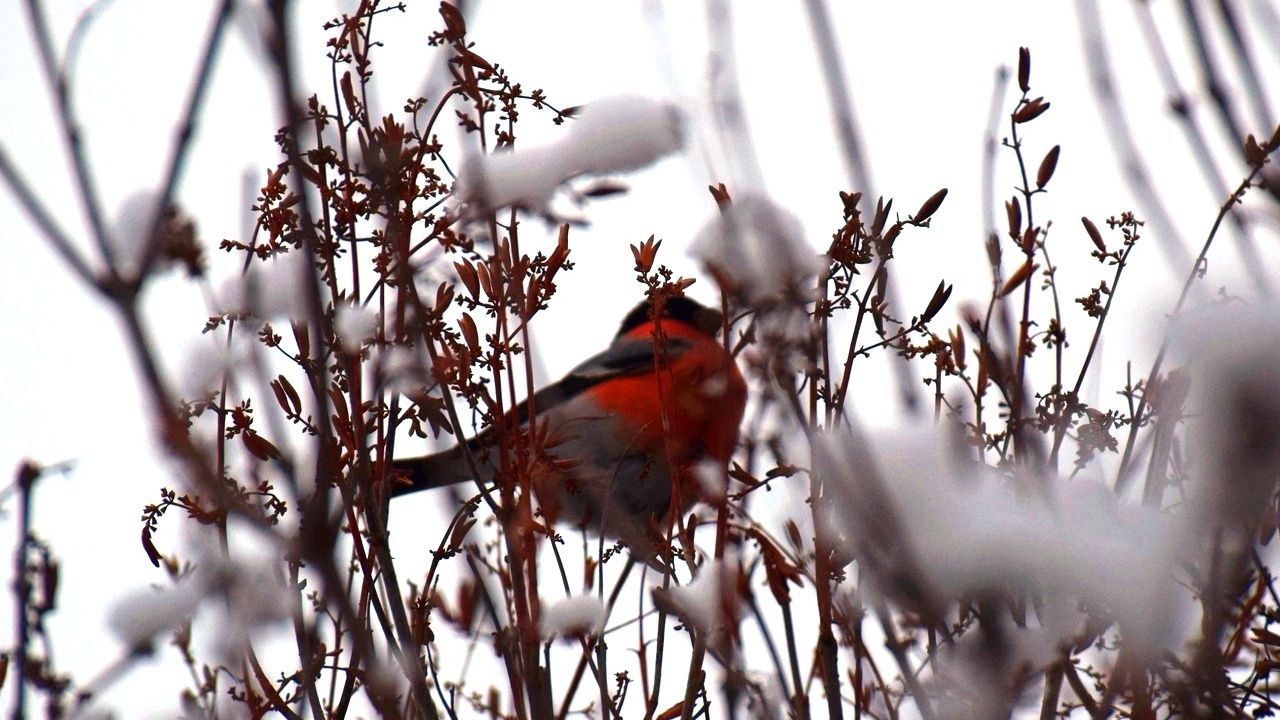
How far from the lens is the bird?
2.03 m

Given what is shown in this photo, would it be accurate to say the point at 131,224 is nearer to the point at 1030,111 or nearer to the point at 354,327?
the point at 354,327

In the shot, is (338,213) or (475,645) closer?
(338,213)

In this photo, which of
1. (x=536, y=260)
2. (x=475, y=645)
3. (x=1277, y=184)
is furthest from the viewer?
(x=475, y=645)

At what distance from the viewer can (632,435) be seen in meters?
4.64

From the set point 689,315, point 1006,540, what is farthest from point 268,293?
point 689,315

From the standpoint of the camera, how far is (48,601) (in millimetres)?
1447

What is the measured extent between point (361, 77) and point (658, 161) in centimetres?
56

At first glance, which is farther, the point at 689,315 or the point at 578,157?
the point at 689,315

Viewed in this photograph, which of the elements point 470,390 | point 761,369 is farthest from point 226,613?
point 761,369

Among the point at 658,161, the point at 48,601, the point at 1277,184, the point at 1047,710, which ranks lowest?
the point at 1047,710

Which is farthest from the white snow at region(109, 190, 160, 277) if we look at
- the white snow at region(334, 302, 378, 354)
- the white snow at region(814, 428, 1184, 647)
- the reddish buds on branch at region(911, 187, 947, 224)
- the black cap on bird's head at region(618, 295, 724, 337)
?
the black cap on bird's head at region(618, 295, 724, 337)

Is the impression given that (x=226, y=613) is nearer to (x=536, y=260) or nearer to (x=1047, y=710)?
(x=536, y=260)

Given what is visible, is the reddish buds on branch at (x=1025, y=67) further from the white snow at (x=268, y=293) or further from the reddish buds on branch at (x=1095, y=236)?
the white snow at (x=268, y=293)

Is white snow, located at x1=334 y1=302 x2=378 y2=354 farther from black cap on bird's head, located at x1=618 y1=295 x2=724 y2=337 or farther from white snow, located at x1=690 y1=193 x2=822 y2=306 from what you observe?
black cap on bird's head, located at x1=618 y1=295 x2=724 y2=337
